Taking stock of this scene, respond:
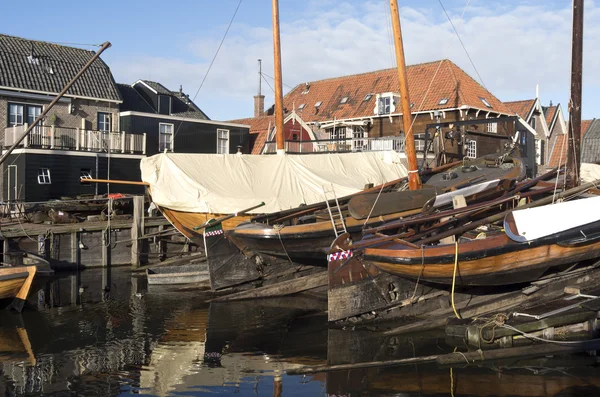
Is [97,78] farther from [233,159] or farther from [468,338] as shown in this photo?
[468,338]

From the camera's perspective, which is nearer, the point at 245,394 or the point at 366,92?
the point at 245,394

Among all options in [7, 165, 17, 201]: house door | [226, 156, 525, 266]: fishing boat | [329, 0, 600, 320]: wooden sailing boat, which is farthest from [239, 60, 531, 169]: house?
[329, 0, 600, 320]: wooden sailing boat

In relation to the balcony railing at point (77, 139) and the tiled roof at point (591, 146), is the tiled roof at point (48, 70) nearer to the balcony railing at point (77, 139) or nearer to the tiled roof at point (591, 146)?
the balcony railing at point (77, 139)

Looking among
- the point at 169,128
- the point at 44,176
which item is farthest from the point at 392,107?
the point at 44,176

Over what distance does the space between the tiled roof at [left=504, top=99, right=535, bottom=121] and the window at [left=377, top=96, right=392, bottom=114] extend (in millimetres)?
9329

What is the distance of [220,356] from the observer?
11773 millimetres

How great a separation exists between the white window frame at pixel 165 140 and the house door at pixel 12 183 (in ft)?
22.9

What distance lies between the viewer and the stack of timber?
1113cm

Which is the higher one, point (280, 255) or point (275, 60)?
point (275, 60)

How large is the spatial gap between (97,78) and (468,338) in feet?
91.1

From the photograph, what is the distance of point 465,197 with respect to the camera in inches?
626

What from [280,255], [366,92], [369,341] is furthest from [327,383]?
[366,92]

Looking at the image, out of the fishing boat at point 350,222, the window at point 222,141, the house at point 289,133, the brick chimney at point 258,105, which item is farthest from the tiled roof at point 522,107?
the fishing boat at point 350,222

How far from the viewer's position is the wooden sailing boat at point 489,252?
36.3 feet
